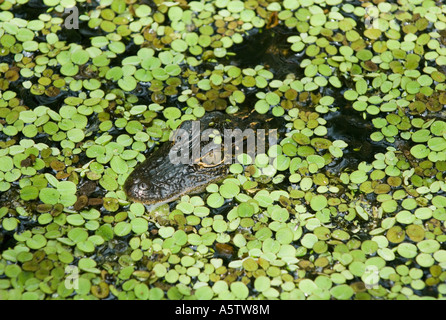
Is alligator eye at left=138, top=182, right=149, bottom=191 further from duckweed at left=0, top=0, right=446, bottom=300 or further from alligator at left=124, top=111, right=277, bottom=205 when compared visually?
duckweed at left=0, top=0, right=446, bottom=300

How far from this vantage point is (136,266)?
322 cm

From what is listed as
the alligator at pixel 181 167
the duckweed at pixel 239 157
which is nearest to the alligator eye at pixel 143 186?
the alligator at pixel 181 167

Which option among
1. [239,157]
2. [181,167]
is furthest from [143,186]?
[239,157]

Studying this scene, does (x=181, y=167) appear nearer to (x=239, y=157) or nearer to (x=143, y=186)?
(x=143, y=186)

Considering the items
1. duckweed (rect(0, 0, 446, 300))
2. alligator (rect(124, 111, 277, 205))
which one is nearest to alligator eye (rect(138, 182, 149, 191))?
alligator (rect(124, 111, 277, 205))

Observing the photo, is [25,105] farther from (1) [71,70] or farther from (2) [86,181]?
(2) [86,181]

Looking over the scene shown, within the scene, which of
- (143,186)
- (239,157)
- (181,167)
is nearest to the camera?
(143,186)

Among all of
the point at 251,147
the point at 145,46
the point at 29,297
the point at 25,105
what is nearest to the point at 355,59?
the point at 251,147

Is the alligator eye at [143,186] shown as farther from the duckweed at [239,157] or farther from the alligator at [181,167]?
the duckweed at [239,157]

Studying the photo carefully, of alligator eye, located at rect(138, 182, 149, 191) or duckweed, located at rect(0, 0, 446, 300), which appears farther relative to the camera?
alligator eye, located at rect(138, 182, 149, 191)

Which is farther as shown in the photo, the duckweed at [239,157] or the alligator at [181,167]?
the alligator at [181,167]

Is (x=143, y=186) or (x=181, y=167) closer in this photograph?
(x=143, y=186)

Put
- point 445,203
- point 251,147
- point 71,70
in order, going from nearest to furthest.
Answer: point 445,203, point 251,147, point 71,70

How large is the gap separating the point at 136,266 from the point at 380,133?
6.71 feet
